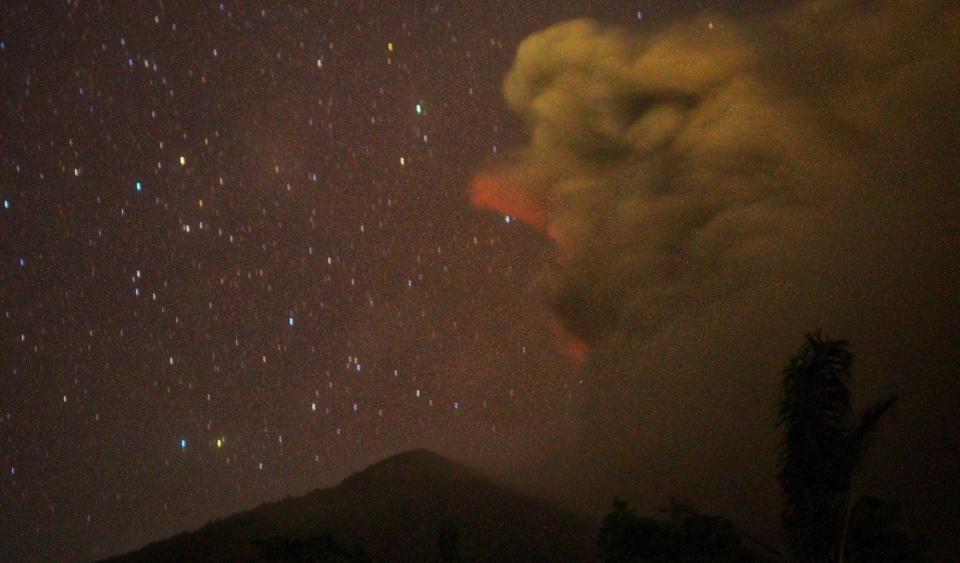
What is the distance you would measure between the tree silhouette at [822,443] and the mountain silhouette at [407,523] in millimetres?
41877

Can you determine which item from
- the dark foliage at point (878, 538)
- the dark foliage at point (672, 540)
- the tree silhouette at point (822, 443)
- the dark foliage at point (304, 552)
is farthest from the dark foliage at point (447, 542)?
the tree silhouette at point (822, 443)

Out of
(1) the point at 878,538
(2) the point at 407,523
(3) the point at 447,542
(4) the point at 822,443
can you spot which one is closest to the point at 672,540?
(1) the point at 878,538

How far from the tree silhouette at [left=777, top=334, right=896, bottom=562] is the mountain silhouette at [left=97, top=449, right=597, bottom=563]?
4188 cm

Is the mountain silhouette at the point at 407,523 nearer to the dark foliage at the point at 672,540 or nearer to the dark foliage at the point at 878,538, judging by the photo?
the dark foliage at the point at 672,540

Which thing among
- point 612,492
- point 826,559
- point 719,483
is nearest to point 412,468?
point 612,492

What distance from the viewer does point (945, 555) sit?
50094mm

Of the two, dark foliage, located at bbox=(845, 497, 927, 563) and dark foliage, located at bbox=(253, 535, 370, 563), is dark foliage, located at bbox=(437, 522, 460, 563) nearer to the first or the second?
dark foliage, located at bbox=(253, 535, 370, 563)

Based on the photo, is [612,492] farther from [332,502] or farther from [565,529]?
[332,502]

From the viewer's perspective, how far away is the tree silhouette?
9.19 m

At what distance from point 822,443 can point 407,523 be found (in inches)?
2362

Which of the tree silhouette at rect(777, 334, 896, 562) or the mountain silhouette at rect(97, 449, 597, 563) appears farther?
the mountain silhouette at rect(97, 449, 597, 563)

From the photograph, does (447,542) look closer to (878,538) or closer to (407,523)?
(878,538)

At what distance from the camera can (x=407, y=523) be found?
216ft

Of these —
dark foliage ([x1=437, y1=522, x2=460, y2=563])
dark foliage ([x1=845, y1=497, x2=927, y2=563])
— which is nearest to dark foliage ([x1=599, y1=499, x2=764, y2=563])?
dark foliage ([x1=845, y1=497, x2=927, y2=563])
